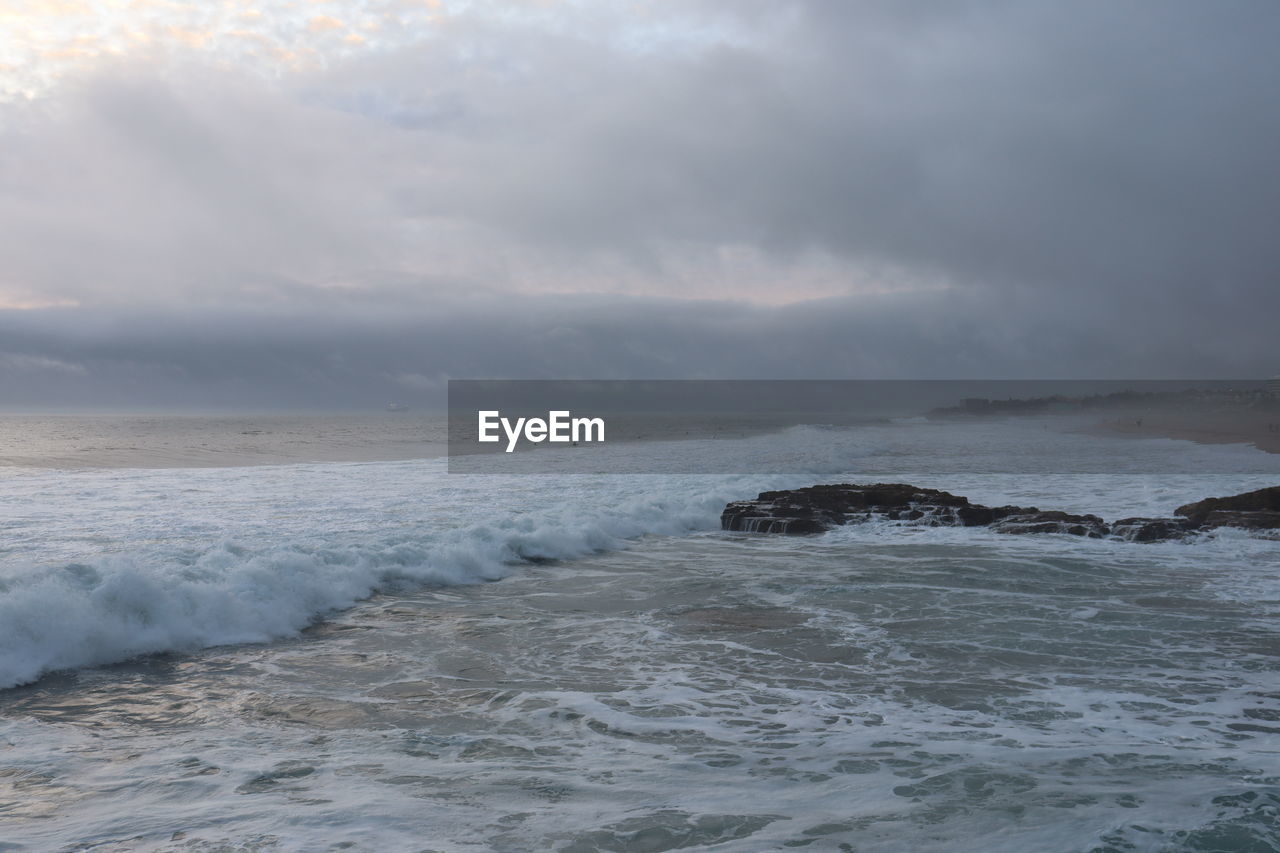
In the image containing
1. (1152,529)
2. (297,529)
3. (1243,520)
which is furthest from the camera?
(1243,520)

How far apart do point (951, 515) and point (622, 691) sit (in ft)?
41.1

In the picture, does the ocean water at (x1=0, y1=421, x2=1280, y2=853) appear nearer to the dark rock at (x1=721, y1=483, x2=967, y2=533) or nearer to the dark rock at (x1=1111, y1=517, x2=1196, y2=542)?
the dark rock at (x1=1111, y1=517, x2=1196, y2=542)

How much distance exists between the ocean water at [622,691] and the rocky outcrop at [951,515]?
95cm

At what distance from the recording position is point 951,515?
57.1 ft

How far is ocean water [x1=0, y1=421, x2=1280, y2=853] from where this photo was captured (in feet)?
15.0

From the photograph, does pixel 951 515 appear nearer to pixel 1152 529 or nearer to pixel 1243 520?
pixel 1152 529

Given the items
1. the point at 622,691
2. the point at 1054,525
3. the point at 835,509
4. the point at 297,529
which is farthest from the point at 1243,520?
the point at 297,529

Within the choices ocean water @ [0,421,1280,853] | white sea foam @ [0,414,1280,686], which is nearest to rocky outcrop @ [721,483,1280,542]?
ocean water @ [0,421,1280,853]

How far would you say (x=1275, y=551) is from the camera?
45.2ft

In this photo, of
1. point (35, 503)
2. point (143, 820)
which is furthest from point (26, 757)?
point (35, 503)

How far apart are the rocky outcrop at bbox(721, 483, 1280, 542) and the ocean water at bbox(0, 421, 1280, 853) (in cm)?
95

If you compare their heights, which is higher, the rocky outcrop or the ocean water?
the rocky outcrop

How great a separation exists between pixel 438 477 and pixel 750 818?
23.1m

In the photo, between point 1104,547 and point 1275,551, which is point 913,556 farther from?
point 1275,551
